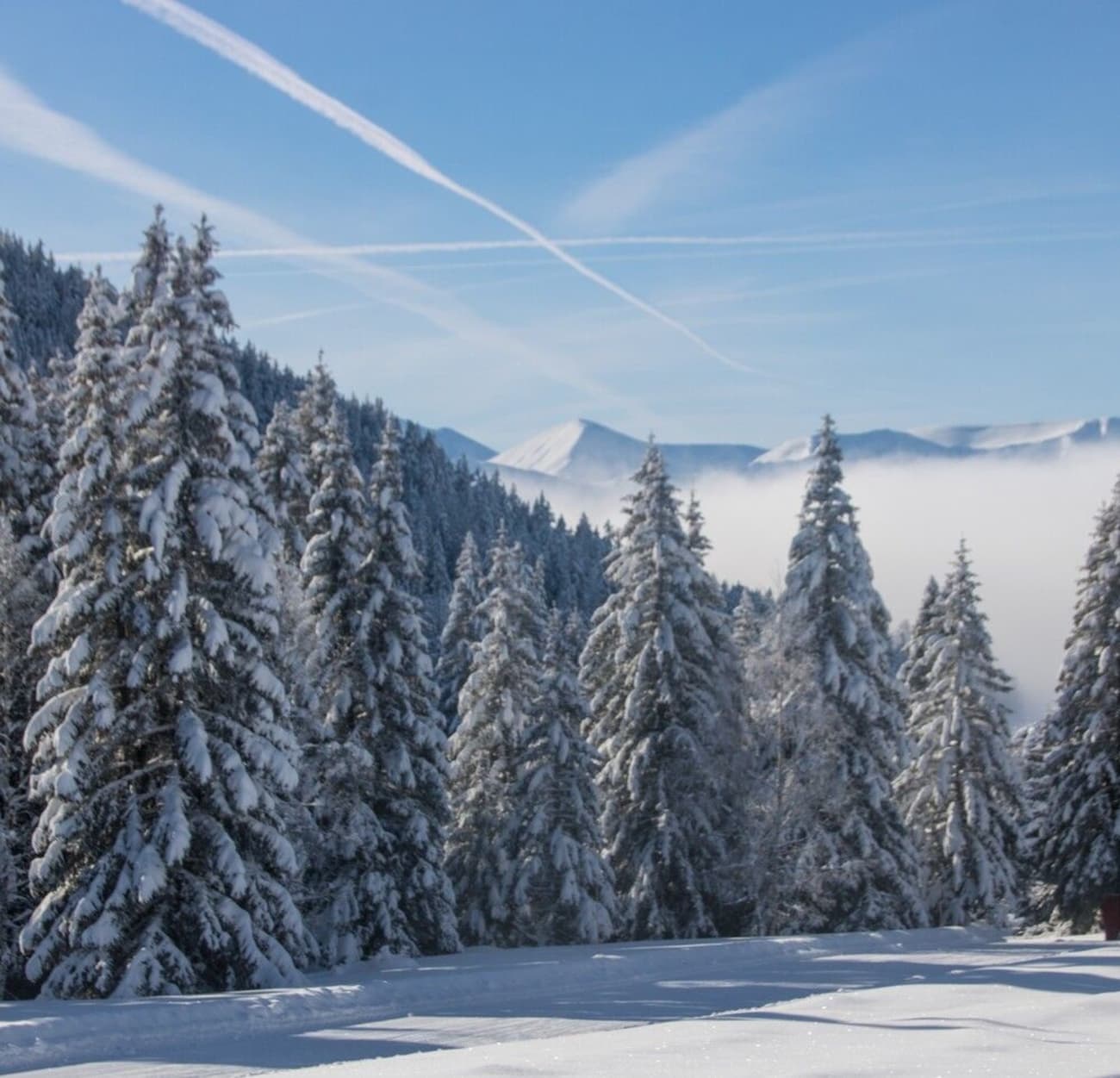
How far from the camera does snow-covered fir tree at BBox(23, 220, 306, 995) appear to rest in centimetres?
2061

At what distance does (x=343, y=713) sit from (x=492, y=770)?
9899 millimetres

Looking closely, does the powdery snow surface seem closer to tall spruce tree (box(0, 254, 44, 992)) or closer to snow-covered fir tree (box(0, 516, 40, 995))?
snow-covered fir tree (box(0, 516, 40, 995))

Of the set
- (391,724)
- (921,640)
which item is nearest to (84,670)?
(391,724)

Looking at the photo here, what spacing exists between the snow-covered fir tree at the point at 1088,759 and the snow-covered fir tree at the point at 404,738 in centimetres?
1753

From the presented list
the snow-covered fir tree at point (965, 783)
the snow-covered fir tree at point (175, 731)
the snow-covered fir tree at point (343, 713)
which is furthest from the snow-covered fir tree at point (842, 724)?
the snow-covered fir tree at point (175, 731)

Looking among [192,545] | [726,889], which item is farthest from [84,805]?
[726,889]

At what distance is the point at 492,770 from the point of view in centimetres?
3944

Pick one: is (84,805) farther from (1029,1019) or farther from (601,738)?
(601,738)

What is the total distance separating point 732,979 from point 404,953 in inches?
526

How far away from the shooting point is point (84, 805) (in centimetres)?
2103

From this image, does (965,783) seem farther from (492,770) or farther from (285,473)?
(285,473)

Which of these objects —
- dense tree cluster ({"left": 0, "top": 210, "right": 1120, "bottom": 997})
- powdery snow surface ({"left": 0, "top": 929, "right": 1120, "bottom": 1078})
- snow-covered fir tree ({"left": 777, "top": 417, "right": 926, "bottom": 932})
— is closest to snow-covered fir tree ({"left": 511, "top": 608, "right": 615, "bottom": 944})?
dense tree cluster ({"left": 0, "top": 210, "right": 1120, "bottom": 997})

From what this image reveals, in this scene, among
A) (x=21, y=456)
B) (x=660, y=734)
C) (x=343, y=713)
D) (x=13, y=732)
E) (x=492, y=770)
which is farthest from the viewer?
(x=492, y=770)

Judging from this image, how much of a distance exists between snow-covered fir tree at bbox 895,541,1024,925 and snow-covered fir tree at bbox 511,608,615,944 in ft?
→ 33.3
